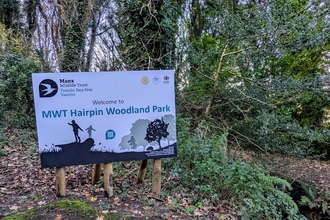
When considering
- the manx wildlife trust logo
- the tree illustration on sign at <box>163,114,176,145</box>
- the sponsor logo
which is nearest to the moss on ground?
the tree illustration on sign at <box>163,114,176,145</box>

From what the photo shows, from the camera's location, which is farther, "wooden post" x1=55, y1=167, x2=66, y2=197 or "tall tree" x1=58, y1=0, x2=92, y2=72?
"tall tree" x1=58, y1=0, x2=92, y2=72

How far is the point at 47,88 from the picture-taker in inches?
96.5

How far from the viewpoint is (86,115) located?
2.60 meters

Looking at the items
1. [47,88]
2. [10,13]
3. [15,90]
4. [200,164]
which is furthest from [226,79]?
[10,13]

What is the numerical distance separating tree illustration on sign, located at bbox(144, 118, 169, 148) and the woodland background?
0.81m

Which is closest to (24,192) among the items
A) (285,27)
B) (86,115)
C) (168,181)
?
(86,115)

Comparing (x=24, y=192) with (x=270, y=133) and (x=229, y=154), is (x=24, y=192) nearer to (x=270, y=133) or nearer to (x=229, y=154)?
(x=229, y=154)

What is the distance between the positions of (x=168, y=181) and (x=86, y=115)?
5.55 feet

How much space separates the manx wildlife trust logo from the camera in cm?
244

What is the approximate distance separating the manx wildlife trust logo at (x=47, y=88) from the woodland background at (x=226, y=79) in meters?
2.01

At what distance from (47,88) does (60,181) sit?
3.62ft

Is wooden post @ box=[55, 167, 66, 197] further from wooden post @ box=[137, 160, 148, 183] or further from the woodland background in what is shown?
the woodland background

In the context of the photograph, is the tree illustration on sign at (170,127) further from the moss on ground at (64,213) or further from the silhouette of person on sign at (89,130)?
the moss on ground at (64,213)

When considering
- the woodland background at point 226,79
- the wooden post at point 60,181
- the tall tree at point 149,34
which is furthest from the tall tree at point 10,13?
the wooden post at point 60,181
